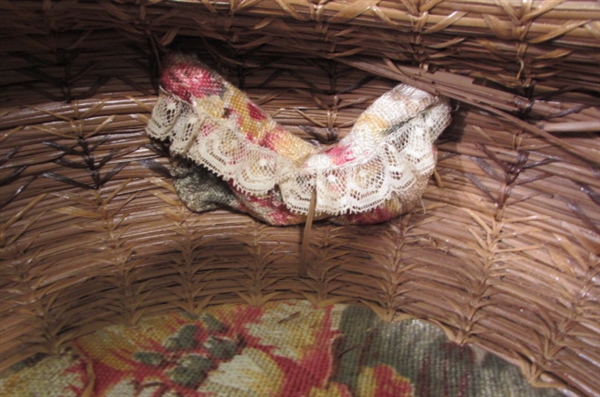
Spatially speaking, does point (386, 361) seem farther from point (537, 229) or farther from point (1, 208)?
point (1, 208)

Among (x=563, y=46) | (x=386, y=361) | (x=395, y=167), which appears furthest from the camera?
(x=386, y=361)

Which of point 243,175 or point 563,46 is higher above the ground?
point 563,46

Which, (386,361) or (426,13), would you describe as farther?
(386,361)

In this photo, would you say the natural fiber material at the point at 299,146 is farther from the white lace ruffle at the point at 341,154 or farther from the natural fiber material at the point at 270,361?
the natural fiber material at the point at 270,361

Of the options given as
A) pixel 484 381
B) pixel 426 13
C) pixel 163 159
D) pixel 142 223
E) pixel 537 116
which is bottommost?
pixel 484 381

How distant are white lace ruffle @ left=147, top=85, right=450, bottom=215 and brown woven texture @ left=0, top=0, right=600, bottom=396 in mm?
44

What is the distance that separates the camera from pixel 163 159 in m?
0.82

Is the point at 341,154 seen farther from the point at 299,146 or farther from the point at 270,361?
the point at 270,361

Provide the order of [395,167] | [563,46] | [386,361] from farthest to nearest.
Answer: [386,361], [395,167], [563,46]

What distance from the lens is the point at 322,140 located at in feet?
2.72

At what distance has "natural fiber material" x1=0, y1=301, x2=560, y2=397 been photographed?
77cm

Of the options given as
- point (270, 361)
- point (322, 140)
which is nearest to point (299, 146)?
point (322, 140)

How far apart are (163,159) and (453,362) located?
555mm

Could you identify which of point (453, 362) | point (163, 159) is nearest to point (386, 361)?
point (453, 362)
